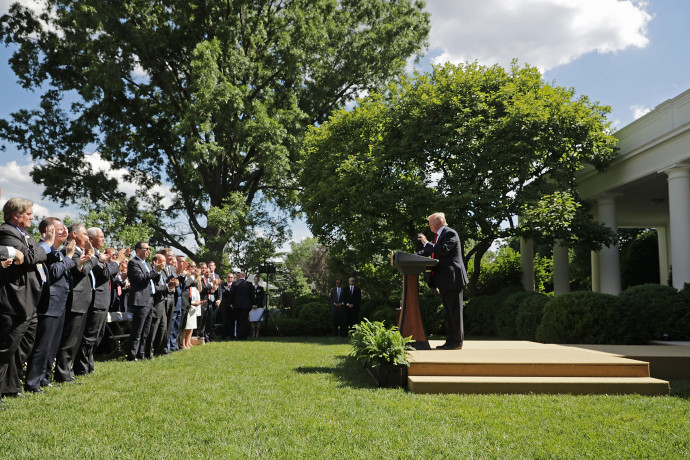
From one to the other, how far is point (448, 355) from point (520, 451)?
3.54 m

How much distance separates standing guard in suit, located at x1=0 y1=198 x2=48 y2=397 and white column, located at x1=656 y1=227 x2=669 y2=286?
2735cm

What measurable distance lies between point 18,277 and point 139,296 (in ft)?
13.0

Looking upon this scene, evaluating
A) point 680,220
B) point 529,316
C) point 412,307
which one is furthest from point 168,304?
point 680,220

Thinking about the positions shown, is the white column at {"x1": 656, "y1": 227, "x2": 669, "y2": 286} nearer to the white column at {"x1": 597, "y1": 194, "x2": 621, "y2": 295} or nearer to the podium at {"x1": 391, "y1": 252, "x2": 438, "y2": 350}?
the white column at {"x1": 597, "y1": 194, "x2": 621, "y2": 295}

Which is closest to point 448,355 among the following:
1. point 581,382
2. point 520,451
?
point 581,382

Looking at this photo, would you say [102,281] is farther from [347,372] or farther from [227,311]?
[227,311]

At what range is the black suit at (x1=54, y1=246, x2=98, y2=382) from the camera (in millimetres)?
7004

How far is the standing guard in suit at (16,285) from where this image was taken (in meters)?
5.30

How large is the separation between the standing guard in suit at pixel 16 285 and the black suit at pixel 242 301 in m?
12.7

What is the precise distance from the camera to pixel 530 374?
688cm

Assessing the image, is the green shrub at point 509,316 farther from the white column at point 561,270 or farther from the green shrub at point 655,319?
the white column at point 561,270

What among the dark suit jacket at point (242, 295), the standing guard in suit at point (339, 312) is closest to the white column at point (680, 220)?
the standing guard in suit at point (339, 312)

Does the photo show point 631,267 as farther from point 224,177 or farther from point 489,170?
point 224,177

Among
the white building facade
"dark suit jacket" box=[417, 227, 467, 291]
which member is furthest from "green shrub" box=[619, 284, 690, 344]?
"dark suit jacket" box=[417, 227, 467, 291]
